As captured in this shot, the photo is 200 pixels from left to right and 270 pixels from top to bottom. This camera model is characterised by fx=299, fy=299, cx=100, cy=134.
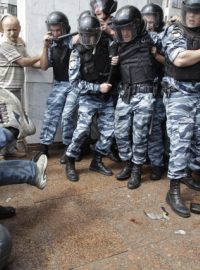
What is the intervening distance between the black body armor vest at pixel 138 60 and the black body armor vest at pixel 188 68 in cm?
36

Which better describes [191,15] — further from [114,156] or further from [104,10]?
[114,156]

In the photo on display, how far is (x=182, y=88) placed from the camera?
2.89 meters

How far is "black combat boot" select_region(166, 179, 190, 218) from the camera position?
9.35 ft

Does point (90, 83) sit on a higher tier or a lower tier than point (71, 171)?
higher

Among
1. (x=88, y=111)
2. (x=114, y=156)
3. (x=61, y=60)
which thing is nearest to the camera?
(x=88, y=111)

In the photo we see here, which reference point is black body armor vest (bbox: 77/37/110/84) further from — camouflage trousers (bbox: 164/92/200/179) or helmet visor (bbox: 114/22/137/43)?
camouflage trousers (bbox: 164/92/200/179)

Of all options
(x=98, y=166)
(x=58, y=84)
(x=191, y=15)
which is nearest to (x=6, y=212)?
(x=98, y=166)

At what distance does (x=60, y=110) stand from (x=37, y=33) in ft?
3.79

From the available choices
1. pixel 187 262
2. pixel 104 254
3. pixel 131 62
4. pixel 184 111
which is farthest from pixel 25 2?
pixel 187 262

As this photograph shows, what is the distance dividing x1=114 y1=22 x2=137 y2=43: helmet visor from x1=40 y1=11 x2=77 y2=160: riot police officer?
0.89 meters

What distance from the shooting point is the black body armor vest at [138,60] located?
10.5ft

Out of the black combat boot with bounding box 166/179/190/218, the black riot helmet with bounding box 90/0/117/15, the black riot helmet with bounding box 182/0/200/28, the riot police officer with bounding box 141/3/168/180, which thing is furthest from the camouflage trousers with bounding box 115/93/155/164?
the black riot helmet with bounding box 90/0/117/15

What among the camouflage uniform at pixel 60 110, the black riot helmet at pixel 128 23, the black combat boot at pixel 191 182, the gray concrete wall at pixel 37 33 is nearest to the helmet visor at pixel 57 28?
the camouflage uniform at pixel 60 110

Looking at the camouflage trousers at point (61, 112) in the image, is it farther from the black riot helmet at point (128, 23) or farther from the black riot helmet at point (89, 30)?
the black riot helmet at point (128, 23)
